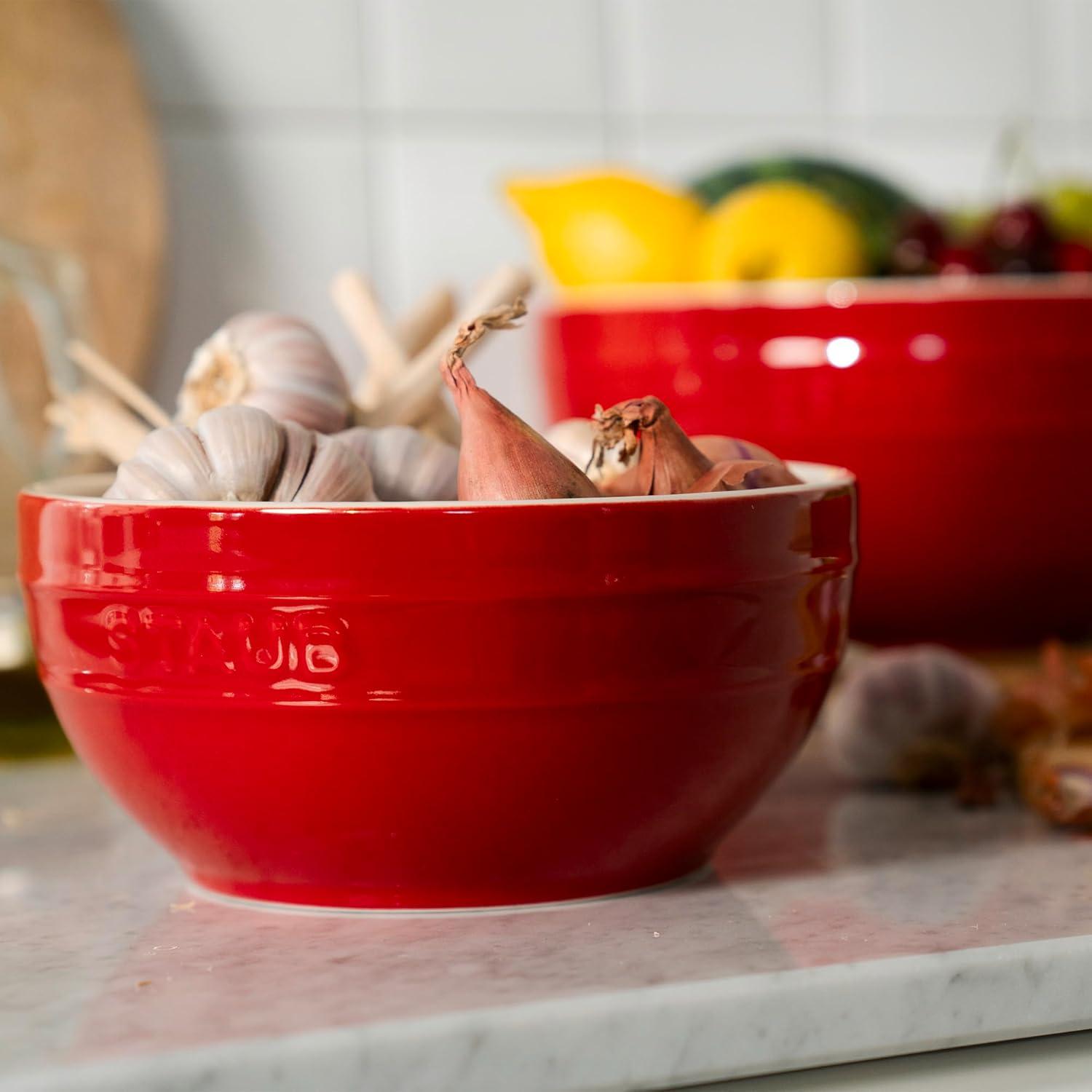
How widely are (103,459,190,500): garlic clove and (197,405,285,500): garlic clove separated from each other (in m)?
0.01

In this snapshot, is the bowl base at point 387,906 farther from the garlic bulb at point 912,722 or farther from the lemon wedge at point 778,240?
the lemon wedge at point 778,240

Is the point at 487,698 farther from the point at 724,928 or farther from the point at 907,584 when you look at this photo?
the point at 907,584

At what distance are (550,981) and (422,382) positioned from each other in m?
0.23

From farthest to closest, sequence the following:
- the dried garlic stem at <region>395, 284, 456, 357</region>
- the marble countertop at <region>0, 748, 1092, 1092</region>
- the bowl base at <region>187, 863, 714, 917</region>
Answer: the dried garlic stem at <region>395, 284, 456, 357</region>
the bowl base at <region>187, 863, 714, 917</region>
the marble countertop at <region>0, 748, 1092, 1092</region>

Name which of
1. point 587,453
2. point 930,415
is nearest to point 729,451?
point 587,453

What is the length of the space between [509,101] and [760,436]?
0.35 meters

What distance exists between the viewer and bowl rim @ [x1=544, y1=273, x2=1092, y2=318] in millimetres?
791

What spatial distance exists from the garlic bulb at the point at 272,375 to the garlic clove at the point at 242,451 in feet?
0.13

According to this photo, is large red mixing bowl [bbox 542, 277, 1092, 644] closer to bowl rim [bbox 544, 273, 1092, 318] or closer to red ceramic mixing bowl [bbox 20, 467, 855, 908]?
bowl rim [bbox 544, 273, 1092, 318]

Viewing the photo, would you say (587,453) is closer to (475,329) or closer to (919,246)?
(475,329)

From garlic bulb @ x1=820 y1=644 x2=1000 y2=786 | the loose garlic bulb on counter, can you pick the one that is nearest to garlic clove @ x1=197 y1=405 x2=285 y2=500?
the loose garlic bulb on counter

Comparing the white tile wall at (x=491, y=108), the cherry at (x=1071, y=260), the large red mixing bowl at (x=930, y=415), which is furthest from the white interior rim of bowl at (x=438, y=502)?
the white tile wall at (x=491, y=108)

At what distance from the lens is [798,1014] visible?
0.43 meters

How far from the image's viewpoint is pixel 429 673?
47 cm
